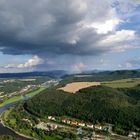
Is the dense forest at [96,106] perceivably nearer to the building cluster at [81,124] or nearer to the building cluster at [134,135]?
the building cluster at [134,135]

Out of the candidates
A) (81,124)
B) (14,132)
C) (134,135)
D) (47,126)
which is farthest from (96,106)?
(14,132)

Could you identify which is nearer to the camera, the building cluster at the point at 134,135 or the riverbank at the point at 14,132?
the riverbank at the point at 14,132

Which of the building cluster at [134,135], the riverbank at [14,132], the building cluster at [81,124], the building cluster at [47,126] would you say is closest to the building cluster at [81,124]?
the building cluster at [81,124]

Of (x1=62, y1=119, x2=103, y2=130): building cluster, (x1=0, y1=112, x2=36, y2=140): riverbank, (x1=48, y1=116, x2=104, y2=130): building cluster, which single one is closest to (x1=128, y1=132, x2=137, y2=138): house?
(x1=48, y1=116, x2=104, y2=130): building cluster

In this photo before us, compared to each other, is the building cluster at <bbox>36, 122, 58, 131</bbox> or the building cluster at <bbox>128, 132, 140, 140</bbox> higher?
the building cluster at <bbox>36, 122, 58, 131</bbox>

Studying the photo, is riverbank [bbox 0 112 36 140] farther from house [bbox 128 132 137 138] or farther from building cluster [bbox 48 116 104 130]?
house [bbox 128 132 137 138]

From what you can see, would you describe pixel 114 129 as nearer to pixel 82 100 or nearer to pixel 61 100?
pixel 82 100

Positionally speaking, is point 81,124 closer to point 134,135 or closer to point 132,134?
point 132,134

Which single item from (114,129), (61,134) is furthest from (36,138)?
(114,129)

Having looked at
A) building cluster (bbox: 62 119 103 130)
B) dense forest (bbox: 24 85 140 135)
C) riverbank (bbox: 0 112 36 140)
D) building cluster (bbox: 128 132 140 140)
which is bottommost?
building cluster (bbox: 128 132 140 140)
